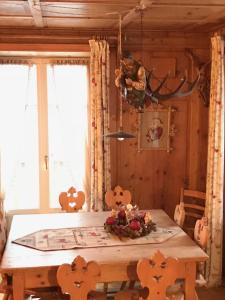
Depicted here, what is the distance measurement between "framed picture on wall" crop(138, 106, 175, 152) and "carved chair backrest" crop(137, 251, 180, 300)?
7.20ft

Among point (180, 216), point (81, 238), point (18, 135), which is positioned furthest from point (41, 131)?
point (180, 216)

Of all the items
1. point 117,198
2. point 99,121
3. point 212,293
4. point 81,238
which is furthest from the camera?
point 99,121

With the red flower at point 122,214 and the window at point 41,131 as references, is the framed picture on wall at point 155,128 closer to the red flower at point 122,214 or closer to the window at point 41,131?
the window at point 41,131

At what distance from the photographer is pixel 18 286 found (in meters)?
2.90

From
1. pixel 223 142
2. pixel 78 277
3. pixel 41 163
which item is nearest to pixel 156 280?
pixel 78 277

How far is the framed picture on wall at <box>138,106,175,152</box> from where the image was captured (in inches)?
188

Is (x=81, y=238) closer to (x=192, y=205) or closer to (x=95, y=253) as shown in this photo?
(x=95, y=253)

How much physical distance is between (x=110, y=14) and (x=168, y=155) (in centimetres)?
190

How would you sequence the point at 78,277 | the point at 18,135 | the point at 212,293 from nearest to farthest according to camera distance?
the point at 78,277 < the point at 212,293 < the point at 18,135

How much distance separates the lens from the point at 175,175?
492 cm

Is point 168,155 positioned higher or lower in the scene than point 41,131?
lower

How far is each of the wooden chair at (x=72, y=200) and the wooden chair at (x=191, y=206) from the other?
119 cm

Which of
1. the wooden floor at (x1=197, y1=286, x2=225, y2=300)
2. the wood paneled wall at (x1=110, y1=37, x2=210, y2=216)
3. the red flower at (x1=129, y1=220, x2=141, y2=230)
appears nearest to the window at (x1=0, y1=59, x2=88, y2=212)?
the wood paneled wall at (x1=110, y1=37, x2=210, y2=216)

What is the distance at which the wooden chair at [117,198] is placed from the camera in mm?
4344
